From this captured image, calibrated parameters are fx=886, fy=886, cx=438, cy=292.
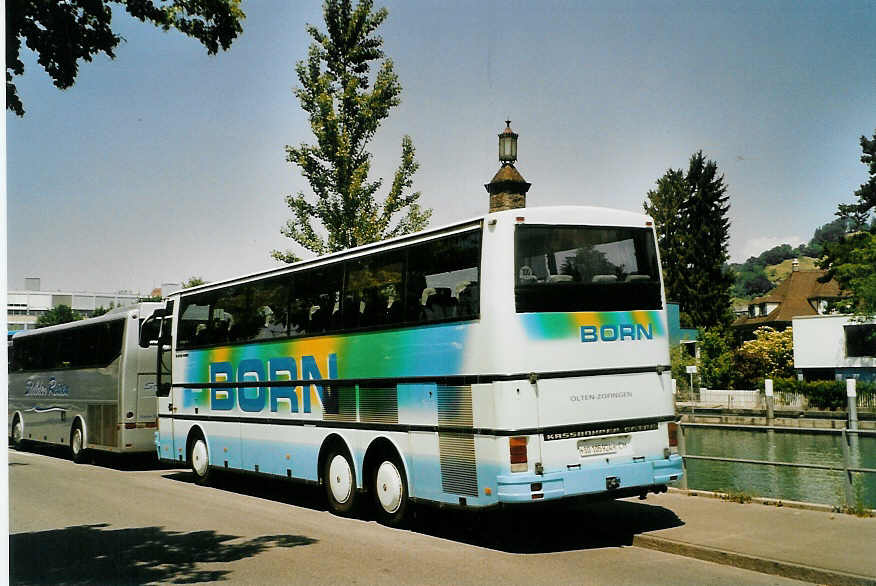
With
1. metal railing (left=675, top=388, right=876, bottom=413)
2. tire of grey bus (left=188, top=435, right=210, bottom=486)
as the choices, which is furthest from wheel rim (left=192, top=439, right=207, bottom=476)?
metal railing (left=675, top=388, right=876, bottom=413)

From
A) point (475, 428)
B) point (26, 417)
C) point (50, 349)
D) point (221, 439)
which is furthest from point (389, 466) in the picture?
point (26, 417)

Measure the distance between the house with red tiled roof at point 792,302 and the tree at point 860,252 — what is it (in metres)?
19.9

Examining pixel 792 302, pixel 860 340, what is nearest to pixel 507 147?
pixel 860 340

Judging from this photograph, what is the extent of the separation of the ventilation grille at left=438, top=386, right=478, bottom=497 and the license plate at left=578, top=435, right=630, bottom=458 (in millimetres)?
1288

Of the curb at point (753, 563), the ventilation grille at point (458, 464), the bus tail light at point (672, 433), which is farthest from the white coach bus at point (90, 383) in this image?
the curb at point (753, 563)

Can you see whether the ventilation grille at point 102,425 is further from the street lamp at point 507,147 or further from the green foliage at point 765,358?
the green foliage at point 765,358

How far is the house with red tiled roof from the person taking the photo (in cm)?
8944

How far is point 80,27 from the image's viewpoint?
8.70 metres

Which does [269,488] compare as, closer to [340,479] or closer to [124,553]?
[340,479]

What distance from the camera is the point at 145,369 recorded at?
2145cm

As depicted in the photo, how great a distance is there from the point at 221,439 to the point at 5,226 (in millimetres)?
11444

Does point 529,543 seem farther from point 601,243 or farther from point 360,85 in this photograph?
point 360,85

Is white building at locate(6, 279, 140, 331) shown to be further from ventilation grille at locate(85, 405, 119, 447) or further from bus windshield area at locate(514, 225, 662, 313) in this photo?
bus windshield area at locate(514, 225, 662, 313)

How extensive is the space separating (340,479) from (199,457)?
5783 millimetres
